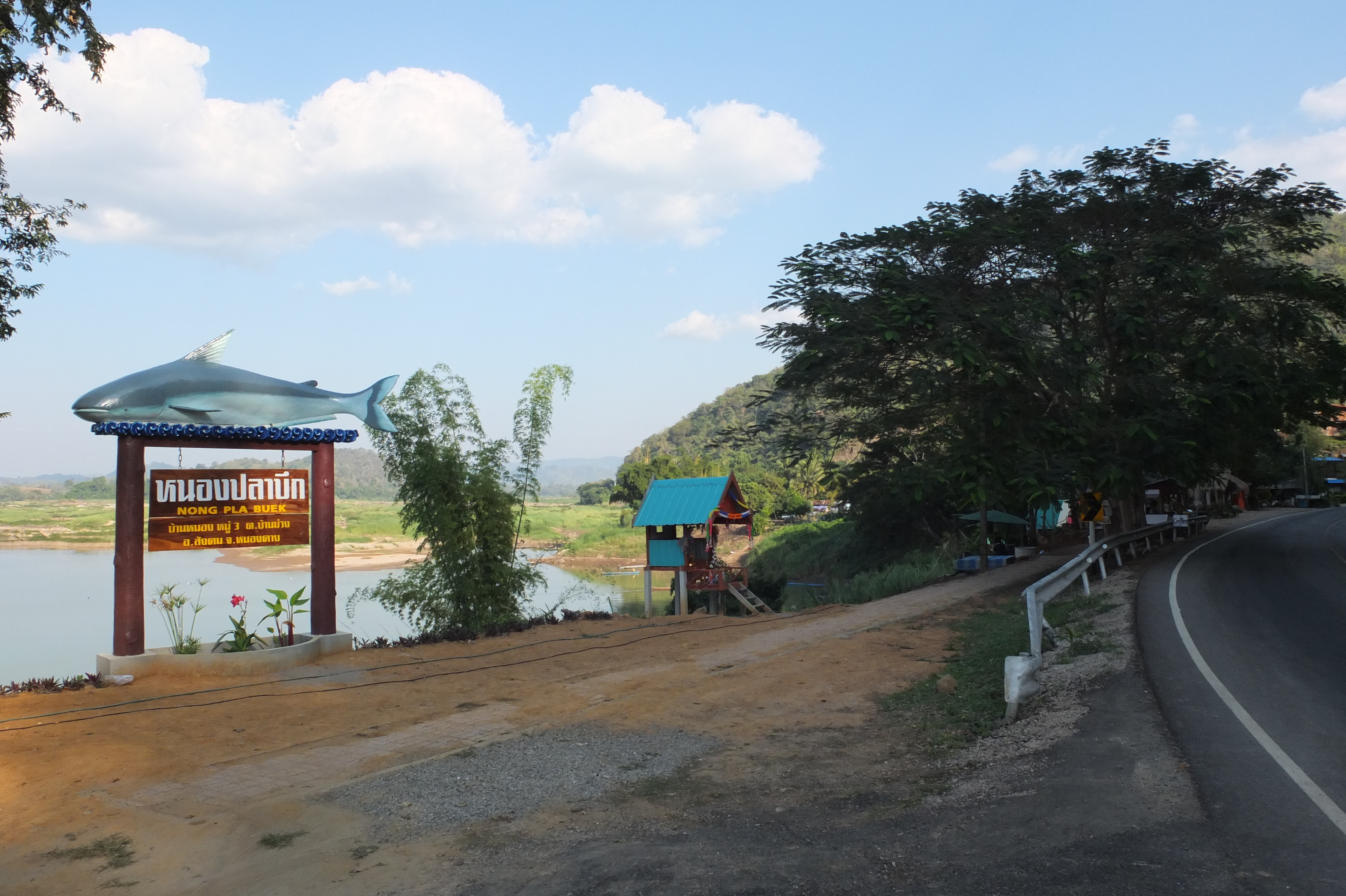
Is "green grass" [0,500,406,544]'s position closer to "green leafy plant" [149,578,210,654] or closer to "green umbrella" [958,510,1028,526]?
"green umbrella" [958,510,1028,526]

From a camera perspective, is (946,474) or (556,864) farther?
(946,474)

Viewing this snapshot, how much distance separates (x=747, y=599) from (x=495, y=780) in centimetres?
2150

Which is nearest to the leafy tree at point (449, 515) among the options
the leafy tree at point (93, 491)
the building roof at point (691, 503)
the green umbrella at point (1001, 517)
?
the building roof at point (691, 503)

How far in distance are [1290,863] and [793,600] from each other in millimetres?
34886

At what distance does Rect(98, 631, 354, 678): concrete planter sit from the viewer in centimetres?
1266

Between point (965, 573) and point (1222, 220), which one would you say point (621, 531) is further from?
point (1222, 220)

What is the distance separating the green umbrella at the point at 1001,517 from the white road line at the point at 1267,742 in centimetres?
2120

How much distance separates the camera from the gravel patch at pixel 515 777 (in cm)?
697

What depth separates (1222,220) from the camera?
2259 centimetres

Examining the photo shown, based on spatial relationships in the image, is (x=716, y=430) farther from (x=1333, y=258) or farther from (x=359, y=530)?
(x=1333, y=258)

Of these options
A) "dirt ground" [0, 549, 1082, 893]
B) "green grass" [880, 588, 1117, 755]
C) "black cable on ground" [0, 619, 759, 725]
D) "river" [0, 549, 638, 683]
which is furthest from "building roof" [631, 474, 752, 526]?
"green grass" [880, 588, 1117, 755]

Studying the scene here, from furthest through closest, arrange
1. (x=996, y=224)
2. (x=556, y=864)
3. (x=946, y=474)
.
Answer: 1. (x=996, y=224)
2. (x=946, y=474)
3. (x=556, y=864)

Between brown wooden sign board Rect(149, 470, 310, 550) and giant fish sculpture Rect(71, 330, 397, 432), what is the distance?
82cm

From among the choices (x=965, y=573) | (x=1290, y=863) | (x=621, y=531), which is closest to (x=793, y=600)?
(x=965, y=573)
